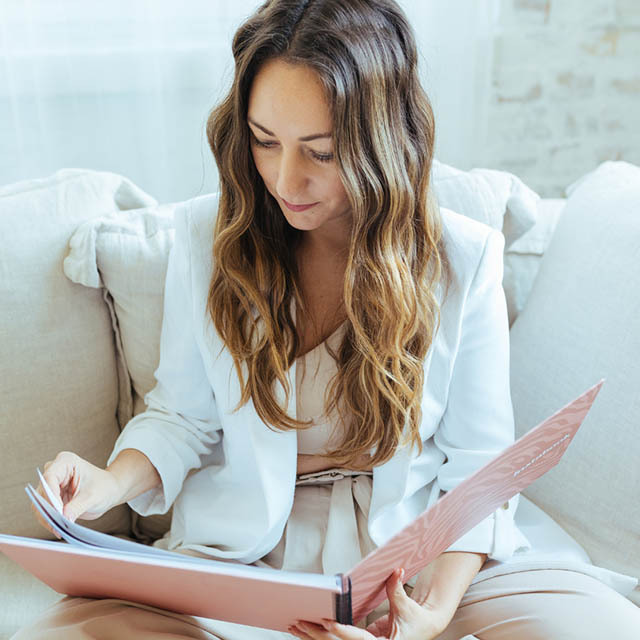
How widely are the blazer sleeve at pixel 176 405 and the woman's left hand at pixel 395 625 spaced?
312 mm

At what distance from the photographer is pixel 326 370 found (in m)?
1.07

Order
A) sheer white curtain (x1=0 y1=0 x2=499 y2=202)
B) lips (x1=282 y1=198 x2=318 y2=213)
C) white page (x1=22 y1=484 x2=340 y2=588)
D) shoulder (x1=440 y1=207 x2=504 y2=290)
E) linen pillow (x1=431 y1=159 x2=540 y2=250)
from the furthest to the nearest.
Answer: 1. sheer white curtain (x1=0 y1=0 x2=499 y2=202)
2. linen pillow (x1=431 y1=159 x2=540 y2=250)
3. shoulder (x1=440 y1=207 x2=504 y2=290)
4. lips (x1=282 y1=198 x2=318 y2=213)
5. white page (x1=22 y1=484 x2=340 y2=588)

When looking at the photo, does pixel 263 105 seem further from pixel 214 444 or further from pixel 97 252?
pixel 214 444

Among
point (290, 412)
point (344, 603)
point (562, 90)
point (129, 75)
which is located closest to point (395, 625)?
point (344, 603)

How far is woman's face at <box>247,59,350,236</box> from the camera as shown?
0.86 metres

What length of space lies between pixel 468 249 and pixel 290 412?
13.3 inches

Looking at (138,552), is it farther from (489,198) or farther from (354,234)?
(489,198)

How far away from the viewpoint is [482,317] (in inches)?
42.5

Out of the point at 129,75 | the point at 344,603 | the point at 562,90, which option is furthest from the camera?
the point at 562,90

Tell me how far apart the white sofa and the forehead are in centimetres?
42

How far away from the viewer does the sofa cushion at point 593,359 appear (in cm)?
117

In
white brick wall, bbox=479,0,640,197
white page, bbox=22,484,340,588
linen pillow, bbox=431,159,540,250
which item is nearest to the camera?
white page, bbox=22,484,340,588

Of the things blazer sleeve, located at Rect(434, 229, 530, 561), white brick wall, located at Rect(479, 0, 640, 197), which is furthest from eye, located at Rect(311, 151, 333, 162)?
white brick wall, located at Rect(479, 0, 640, 197)

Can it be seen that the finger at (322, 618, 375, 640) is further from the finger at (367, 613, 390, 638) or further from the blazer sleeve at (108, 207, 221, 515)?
the blazer sleeve at (108, 207, 221, 515)
